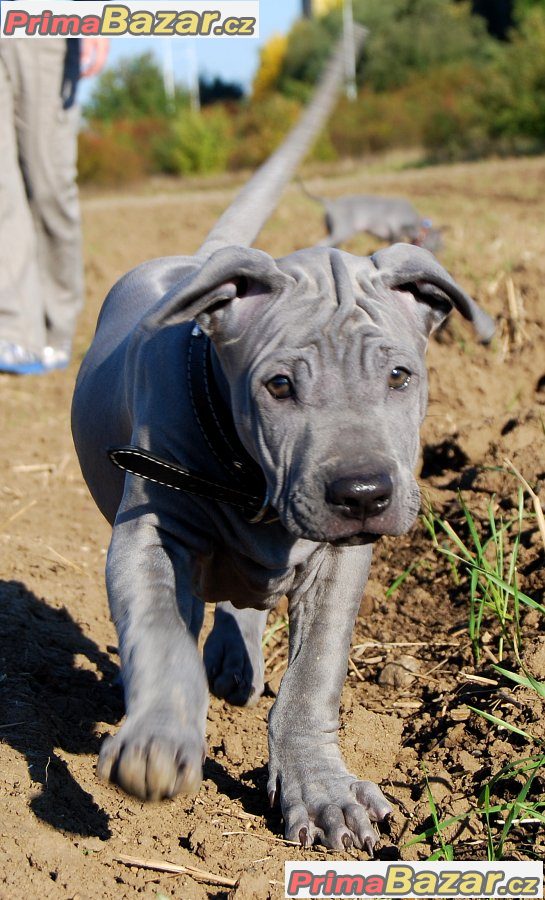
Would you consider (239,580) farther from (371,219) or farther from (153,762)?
(371,219)

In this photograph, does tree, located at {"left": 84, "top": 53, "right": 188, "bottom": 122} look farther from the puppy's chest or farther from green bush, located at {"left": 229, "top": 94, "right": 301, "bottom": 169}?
the puppy's chest

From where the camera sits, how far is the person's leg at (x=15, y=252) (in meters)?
6.89

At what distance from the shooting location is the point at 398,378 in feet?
8.27

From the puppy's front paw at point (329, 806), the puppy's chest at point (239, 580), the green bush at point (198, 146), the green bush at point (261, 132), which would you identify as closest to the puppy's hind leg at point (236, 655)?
the puppy's chest at point (239, 580)

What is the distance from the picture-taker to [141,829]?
2740 mm

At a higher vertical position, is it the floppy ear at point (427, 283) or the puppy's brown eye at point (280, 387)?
the floppy ear at point (427, 283)

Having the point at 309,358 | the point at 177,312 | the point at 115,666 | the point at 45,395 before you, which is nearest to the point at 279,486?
the point at 309,358

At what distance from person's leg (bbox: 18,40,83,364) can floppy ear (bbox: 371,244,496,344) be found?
15.4ft

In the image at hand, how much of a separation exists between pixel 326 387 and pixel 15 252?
5119mm

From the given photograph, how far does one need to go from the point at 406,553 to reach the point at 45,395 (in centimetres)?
331

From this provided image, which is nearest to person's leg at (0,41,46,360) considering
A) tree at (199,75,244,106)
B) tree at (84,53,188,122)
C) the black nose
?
the black nose

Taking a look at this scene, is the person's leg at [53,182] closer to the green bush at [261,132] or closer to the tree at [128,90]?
the green bush at [261,132]

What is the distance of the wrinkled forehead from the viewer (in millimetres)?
2533

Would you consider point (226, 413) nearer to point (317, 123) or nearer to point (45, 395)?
point (317, 123)
